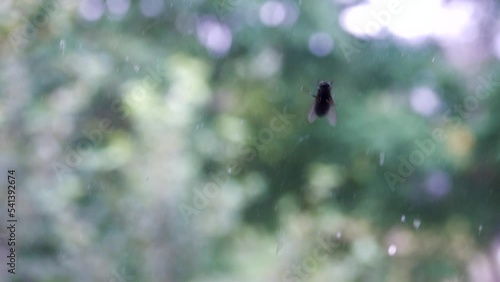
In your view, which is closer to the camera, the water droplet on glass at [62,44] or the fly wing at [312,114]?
the fly wing at [312,114]

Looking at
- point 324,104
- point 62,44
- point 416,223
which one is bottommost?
point 416,223

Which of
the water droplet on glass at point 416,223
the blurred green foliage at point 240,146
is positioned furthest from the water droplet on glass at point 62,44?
the water droplet on glass at point 416,223

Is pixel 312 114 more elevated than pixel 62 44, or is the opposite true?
pixel 62 44

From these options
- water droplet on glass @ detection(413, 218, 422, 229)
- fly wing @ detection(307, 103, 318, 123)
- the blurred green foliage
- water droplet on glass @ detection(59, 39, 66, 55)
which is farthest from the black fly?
water droplet on glass @ detection(59, 39, 66, 55)

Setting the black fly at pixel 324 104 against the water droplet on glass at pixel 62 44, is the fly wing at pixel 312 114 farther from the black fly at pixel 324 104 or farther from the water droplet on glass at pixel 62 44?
the water droplet on glass at pixel 62 44

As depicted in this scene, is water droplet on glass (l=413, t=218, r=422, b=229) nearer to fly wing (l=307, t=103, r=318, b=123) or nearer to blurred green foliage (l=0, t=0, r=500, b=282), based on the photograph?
blurred green foliage (l=0, t=0, r=500, b=282)

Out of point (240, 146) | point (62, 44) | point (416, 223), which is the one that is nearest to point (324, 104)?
point (240, 146)

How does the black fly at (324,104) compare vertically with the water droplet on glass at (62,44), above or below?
below

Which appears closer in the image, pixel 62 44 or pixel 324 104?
pixel 324 104

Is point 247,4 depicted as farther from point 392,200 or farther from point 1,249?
point 1,249

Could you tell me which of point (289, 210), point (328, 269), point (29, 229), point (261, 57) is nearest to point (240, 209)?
point (289, 210)

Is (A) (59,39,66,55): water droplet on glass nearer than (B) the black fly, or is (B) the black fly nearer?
(B) the black fly

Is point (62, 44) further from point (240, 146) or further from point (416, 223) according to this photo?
point (416, 223)
